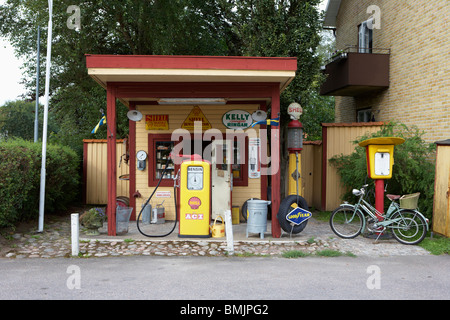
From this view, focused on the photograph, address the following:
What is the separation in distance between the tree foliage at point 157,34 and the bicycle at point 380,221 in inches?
174

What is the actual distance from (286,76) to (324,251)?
329 centimetres

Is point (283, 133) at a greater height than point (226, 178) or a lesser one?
greater

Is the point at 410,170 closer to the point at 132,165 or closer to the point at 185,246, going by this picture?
the point at 185,246

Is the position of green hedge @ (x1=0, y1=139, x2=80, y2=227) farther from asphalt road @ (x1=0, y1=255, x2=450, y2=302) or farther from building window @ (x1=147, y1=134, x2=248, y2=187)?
building window @ (x1=147, y1=134, x2=248, y2=187)

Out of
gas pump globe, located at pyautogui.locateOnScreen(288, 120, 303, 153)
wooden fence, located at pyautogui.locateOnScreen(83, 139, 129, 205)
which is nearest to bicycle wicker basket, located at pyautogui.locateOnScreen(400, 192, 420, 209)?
gas pump globe, located at pyautogui.locateOnScreen(288, 120, 303, 153)

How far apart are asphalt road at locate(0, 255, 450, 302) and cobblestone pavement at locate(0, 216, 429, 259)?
1.24 feet

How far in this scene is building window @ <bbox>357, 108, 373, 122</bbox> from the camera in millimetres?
14430

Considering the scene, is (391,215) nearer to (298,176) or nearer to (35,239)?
(298,176)

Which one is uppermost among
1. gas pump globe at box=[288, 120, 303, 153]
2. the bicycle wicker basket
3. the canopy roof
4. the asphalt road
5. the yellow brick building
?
the yellow brick building

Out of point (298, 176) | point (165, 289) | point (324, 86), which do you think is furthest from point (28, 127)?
point (165, 289)

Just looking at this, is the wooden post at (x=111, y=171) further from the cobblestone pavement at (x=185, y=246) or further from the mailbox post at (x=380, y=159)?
the mailbox post at (x=380, y=159)

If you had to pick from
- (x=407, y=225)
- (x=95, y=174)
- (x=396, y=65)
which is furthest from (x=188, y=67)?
(x=396, y=65)

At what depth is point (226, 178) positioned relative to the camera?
32.3ft

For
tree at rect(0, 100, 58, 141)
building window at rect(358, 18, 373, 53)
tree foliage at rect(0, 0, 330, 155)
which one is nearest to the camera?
tree foliage at rect(0, 0, 330, 155)
